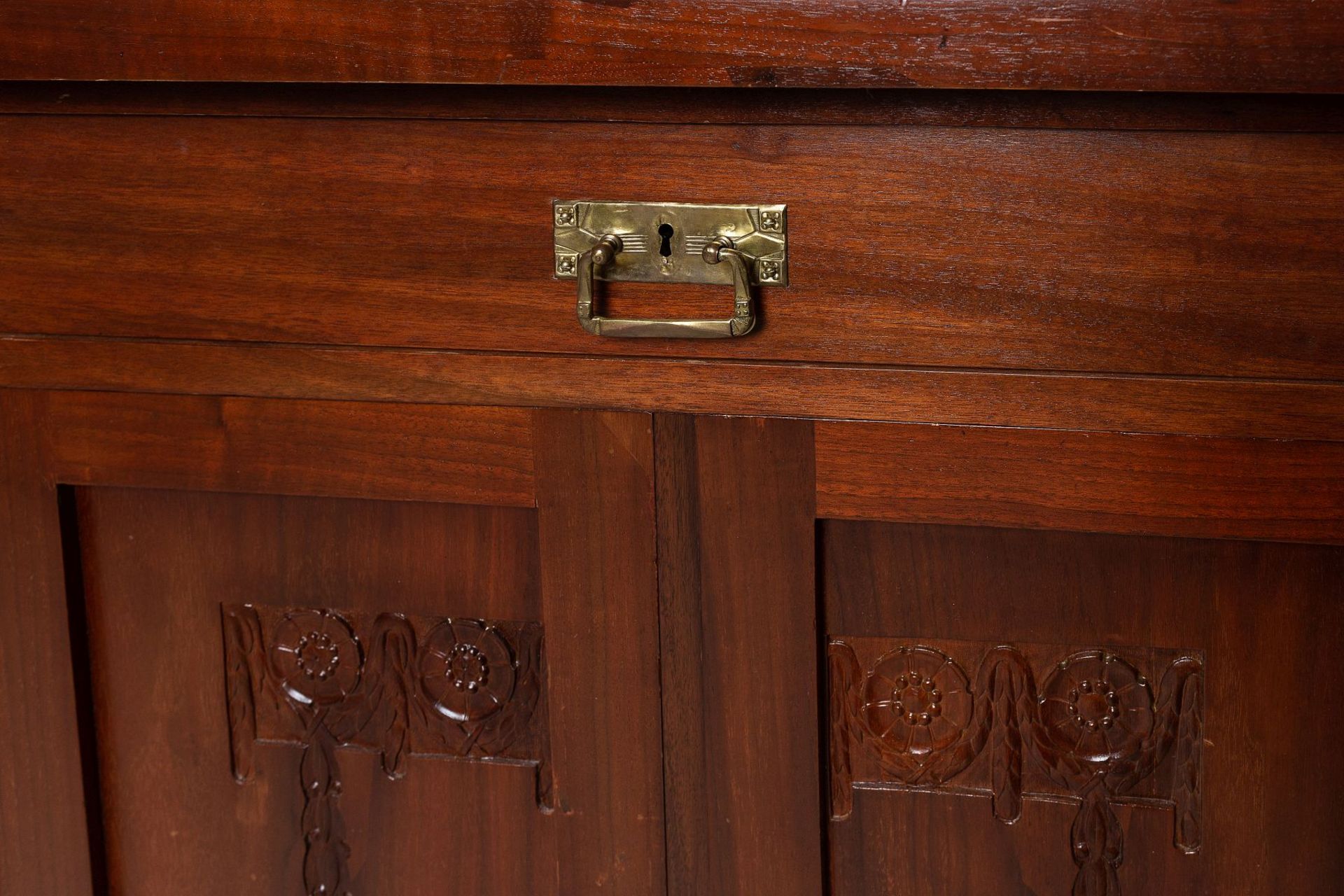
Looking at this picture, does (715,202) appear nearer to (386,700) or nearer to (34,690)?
(386,700)

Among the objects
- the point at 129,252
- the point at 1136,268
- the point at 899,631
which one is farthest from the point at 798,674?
the point at 129,252

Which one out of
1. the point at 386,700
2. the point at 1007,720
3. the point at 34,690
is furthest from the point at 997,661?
the point at 34,690

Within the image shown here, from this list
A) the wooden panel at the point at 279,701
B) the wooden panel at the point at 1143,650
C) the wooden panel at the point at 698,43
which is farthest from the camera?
the wooden panel at the point at 279,701

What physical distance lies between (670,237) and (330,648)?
0.35m

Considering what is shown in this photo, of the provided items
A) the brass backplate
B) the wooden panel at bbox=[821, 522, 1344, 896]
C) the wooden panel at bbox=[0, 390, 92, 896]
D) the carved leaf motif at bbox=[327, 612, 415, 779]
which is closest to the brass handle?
the brass backplate

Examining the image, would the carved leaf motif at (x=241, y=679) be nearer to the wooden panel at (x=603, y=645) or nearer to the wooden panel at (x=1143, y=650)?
the wooden panel at (x=603, y=645)

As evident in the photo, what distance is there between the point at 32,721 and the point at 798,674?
0.51 m

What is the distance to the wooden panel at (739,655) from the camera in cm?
82

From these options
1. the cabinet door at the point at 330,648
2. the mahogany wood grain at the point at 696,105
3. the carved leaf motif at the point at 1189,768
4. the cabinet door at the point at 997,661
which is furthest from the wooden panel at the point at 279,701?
the carved leaf motif at the point at 1189,768

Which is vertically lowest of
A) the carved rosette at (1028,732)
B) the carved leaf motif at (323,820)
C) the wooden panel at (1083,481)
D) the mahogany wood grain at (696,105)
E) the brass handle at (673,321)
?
the carved leaf motif at (323,820)

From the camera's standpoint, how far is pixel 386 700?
36.3 inches

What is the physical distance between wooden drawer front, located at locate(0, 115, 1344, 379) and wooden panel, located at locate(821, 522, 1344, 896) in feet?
0.36

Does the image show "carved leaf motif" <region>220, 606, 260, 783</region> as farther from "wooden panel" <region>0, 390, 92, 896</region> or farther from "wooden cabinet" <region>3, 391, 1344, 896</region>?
"wooden panel" <region>0, 390, 92, 896</region>

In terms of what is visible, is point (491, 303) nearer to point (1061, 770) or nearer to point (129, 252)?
point (129, 252)
